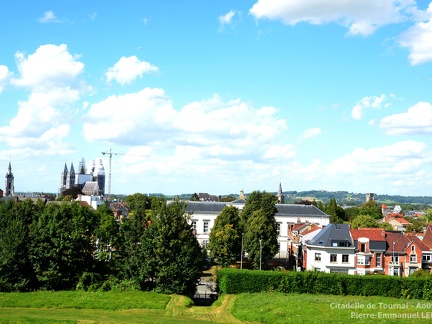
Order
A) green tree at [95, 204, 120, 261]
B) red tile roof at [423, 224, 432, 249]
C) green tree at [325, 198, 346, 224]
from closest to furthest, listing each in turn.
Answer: green tree at [95, 204, 120, 261] → red tile roof at [423, 224, 432, 249] → green tree at [325, 198, 346, 224]

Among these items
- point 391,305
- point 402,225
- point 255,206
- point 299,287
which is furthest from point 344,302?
point 402,225

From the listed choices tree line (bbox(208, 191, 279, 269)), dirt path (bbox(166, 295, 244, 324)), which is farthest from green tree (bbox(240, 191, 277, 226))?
dirt path (bbox(166, 295, 244, 324))

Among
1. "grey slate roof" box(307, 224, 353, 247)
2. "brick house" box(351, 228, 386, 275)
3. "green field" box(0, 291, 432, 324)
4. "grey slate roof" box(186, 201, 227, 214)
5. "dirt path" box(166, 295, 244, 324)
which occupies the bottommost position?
"dirt path" box(166, 295, 244, 324)

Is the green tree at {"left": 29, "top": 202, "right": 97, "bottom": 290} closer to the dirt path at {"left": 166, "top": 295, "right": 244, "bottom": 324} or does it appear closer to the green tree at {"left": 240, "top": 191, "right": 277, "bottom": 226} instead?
the dirt path at {"left": 166, "top": 295, "right": 244, "bottom": 324}

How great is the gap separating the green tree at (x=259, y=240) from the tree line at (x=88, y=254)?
51.4 ft

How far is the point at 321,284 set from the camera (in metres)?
48.2

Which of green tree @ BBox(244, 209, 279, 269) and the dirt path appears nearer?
the dirt path

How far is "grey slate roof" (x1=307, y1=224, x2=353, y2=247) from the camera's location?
58.5 metres

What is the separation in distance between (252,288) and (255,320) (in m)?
11.5

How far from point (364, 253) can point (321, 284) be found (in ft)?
41.7

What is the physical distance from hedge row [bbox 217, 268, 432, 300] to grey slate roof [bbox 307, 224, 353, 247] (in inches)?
408

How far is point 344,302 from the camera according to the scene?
41312 mm

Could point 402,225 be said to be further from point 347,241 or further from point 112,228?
point 112,228

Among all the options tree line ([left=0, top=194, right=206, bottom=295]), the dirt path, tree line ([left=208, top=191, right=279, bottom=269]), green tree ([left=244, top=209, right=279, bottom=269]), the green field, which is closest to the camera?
the green field
